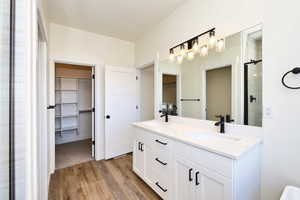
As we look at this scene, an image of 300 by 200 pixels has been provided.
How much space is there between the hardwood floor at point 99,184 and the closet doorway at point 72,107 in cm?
120

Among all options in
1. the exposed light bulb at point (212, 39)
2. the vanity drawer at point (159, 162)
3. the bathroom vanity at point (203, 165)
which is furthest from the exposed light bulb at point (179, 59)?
the vanity drawer at point (159, 162)

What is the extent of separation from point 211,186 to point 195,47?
1.53 m

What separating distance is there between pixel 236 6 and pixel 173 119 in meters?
1.60

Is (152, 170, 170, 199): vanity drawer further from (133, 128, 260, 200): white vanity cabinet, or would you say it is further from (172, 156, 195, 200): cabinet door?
(172, 156, 195, 200): cabinet door

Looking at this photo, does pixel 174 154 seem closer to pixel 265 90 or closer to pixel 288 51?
pixel 265 90

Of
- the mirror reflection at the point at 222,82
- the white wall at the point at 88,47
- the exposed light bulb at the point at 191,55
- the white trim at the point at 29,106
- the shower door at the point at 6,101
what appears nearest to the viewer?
the shower door at the point at 6,101

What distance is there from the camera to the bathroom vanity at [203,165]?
3.43 ft

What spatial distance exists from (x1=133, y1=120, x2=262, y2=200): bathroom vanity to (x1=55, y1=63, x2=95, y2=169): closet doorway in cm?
253

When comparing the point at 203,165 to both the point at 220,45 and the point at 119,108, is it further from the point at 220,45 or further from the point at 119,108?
the point at 119,108

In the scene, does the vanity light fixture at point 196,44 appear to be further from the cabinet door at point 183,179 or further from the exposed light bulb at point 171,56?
the cabinet door at point 183,179

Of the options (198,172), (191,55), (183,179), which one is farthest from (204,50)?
(183,179)

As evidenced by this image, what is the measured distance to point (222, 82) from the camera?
1691mm

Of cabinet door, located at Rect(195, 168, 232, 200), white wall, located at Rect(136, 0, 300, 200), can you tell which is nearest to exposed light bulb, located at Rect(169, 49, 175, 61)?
white wall, located at Rect(136, 0, 300, 200)

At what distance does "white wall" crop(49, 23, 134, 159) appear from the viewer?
2.55m
